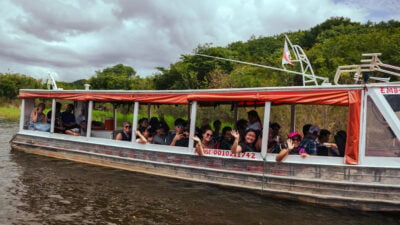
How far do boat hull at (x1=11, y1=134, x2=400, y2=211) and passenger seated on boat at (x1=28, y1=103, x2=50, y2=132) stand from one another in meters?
2.77

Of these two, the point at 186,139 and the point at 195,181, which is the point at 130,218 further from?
the point at 186,139

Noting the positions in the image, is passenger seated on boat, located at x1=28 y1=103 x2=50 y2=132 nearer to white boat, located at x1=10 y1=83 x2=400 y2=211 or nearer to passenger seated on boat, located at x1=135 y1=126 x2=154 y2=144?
white boat, located at x1=10 y1=83 x2=400 y2=211

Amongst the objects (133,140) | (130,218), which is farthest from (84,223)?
(133,140)

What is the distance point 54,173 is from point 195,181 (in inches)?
160

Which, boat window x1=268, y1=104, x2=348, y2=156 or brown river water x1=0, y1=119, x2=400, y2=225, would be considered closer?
brown river water x1=0, y1=119, x2=400, y2=225

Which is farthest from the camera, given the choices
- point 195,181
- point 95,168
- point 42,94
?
point 42,94

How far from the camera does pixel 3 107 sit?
41094 millimetres

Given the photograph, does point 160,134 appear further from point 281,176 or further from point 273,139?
point 281,176

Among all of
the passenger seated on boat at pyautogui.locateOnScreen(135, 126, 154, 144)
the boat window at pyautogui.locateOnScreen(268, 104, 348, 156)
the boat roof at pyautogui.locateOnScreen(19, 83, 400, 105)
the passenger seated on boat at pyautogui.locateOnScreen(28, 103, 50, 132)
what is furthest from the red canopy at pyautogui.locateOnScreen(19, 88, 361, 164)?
the boat window at pyautogui.locateOnScreen(268, 104, 348, 156)

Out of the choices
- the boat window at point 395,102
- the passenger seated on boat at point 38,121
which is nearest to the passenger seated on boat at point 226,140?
the boat window at point 395,102

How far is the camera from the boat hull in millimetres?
6477

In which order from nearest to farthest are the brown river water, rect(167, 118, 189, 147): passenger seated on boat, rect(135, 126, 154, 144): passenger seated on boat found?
1. the brown river water
2. rect(167, 118, 189, 147): passenger seated on boat
3. rect(135, 126, 154, 144): passenger seated on boat

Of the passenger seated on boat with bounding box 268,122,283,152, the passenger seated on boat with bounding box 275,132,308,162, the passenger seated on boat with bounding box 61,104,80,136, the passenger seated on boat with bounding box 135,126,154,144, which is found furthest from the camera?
the passenger seated on boat with bounding box 61,104,80,136

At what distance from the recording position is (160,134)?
10.1 meters
